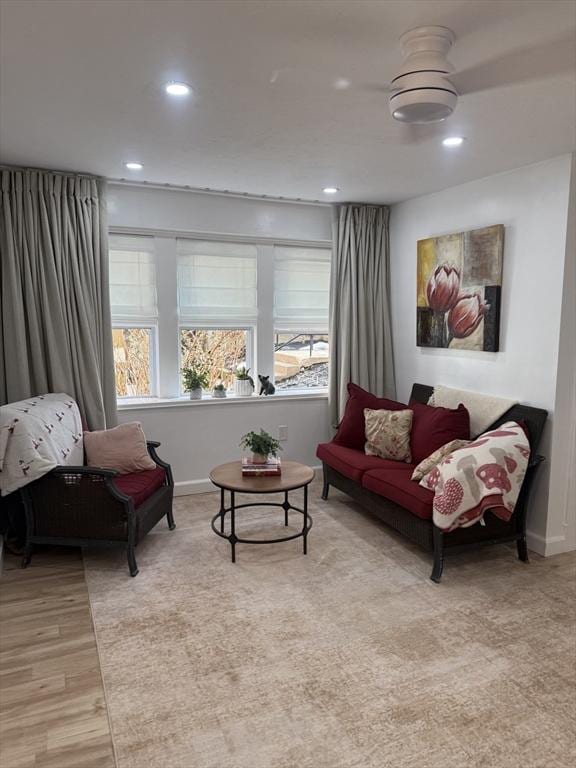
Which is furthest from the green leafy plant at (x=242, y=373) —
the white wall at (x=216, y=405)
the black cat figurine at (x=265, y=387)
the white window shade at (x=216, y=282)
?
the white window shade at (x=216, y=282)

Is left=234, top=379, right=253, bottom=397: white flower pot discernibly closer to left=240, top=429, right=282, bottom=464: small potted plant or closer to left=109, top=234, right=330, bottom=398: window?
left=109, top=234, right=330, bottom=398: window

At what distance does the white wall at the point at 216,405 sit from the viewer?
4.27 meters

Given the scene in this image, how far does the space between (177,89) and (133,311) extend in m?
2.35

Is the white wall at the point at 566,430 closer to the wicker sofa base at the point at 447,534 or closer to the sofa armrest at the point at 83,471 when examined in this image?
the wicker sofa base at the point at 447,534

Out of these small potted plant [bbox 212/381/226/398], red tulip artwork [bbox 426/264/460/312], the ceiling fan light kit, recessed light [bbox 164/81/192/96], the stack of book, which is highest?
recessed light [bbox 164/81/192/96]

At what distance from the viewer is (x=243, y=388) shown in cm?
474

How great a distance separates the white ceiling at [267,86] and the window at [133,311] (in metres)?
0.75

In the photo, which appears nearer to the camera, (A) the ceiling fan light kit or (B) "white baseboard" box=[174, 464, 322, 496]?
(A) the ceiling fan light kit

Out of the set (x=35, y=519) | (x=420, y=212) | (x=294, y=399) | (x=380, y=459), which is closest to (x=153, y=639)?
(x=35, y=519)

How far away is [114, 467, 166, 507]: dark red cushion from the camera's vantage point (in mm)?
3285

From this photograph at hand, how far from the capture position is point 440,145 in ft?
10.0

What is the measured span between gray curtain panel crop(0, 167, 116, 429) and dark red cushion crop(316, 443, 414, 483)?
5.85ft

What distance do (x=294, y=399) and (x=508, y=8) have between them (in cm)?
355

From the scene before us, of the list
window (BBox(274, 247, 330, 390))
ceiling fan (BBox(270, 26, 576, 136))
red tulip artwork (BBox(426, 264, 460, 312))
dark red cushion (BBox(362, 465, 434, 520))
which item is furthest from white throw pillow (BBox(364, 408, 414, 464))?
ceiling fan (BBox(270, 26, 576, 136))
